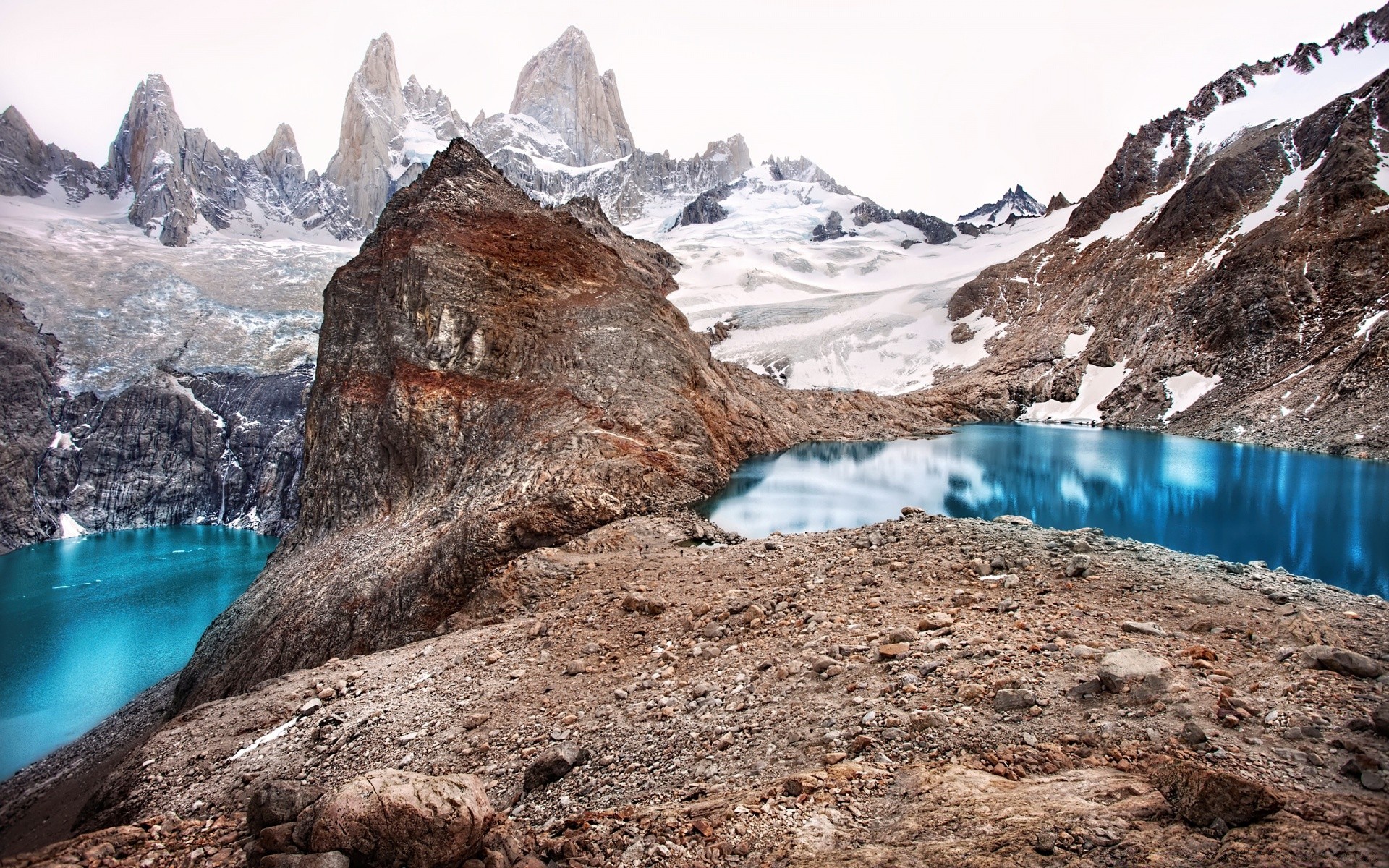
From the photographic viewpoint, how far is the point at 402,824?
4.24m

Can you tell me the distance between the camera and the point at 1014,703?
5.44m

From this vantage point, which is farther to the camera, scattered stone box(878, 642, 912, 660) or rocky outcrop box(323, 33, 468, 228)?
rocky outcrop box(323, 33, 468, 228)

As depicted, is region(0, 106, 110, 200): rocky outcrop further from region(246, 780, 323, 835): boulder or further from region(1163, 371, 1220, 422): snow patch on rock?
region(1163, 371, 1220, 422): snow patch on rock

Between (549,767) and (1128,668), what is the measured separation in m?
5.14

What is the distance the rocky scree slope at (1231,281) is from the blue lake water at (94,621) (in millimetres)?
56153

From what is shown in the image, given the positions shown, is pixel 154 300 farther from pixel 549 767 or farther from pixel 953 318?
pixel 549 767

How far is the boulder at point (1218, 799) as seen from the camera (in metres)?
3.35

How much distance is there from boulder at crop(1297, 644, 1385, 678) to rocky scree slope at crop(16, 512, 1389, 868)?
0.08ft

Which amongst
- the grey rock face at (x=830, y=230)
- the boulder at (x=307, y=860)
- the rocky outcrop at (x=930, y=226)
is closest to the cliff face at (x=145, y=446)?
the boulder at (x=307, y=860)

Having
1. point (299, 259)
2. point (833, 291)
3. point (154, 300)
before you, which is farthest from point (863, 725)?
point (833, 291)

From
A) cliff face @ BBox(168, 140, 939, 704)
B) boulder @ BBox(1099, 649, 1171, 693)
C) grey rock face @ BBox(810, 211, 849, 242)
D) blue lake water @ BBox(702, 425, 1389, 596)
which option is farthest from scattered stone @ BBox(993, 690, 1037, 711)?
grey rock face @ BBox(810, 211, 849, 242)

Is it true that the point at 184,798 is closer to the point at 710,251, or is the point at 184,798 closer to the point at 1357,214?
the point at 1357,214

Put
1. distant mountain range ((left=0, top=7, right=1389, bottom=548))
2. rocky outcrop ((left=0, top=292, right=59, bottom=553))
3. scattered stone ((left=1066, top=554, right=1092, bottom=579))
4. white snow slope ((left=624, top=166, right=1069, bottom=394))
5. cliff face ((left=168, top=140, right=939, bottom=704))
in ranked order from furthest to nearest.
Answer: white snow slope ((left=624, top=166, right=1069, bottom=394)) → rocky outcrop ((left=0, top=292, right=59, bottom=553)) → distant mountain range ((left=0, top=7, right=1389, bottom=548)) → cliff face ((left=168, top=140, right=939, bottom=704)) → scattered stone ((left=1066, top=554, right=1092, bottom=579))

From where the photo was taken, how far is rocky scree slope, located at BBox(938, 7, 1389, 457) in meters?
40.4
